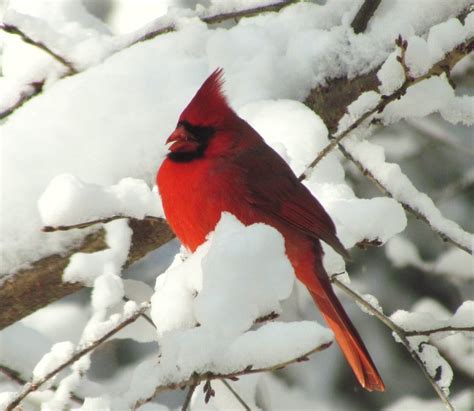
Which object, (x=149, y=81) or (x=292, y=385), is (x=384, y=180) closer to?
(x=149, y=81)

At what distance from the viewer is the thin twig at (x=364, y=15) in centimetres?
266

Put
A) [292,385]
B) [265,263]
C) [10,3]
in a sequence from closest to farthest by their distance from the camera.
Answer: [265,263] → [10,3] → [292,385]

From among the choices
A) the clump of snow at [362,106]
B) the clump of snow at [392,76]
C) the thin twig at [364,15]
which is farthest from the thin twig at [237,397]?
the thin twig at [364,15]

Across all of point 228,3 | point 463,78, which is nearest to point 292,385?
point 463,78

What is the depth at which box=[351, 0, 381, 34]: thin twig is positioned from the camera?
8.73 ft

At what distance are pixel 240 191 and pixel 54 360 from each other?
0.73 meters

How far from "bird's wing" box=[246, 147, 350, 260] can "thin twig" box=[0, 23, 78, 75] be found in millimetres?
655

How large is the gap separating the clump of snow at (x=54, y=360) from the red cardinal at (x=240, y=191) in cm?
43

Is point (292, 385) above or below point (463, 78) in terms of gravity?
below

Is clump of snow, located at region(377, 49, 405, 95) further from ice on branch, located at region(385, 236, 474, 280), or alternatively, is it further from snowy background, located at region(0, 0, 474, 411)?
ice on branch, located at region(385, 236, 474, 280)

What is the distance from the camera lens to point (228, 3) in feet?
9.33

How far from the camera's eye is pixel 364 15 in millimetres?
2676

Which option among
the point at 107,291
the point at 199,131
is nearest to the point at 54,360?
the point at 107,291

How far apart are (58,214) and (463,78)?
2.51 metres
